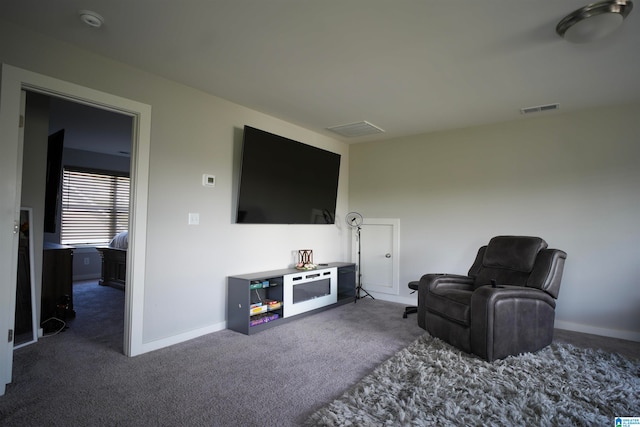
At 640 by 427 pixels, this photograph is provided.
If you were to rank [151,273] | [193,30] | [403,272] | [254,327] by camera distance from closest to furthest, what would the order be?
[193,30]
[151,273]
[254,327]
[403,272]

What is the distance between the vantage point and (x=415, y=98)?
3477 millimetres

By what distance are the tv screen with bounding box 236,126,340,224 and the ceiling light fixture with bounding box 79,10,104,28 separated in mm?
1527

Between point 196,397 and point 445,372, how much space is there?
1.71 m

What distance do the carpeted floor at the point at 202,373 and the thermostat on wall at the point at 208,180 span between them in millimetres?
1501

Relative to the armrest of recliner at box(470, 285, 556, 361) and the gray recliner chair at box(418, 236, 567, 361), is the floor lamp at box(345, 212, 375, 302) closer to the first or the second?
the gray recliner chair at box(418, 236, 567, 361)

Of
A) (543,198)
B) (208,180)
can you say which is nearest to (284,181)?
(208,180)

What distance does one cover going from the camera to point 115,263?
5.60 meters

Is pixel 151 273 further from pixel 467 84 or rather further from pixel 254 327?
pixel 467 84

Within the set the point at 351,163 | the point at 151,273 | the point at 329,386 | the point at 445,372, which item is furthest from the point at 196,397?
the point at 351,163

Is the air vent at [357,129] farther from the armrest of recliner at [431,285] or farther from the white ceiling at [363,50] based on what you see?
the armrest of recliner at [431,285]

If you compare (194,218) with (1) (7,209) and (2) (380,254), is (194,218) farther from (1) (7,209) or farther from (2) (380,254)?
(2) (380,254)

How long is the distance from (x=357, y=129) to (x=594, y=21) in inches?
109

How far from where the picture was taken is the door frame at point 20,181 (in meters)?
2.23

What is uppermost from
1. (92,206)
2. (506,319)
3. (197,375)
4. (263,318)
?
(92,206)
